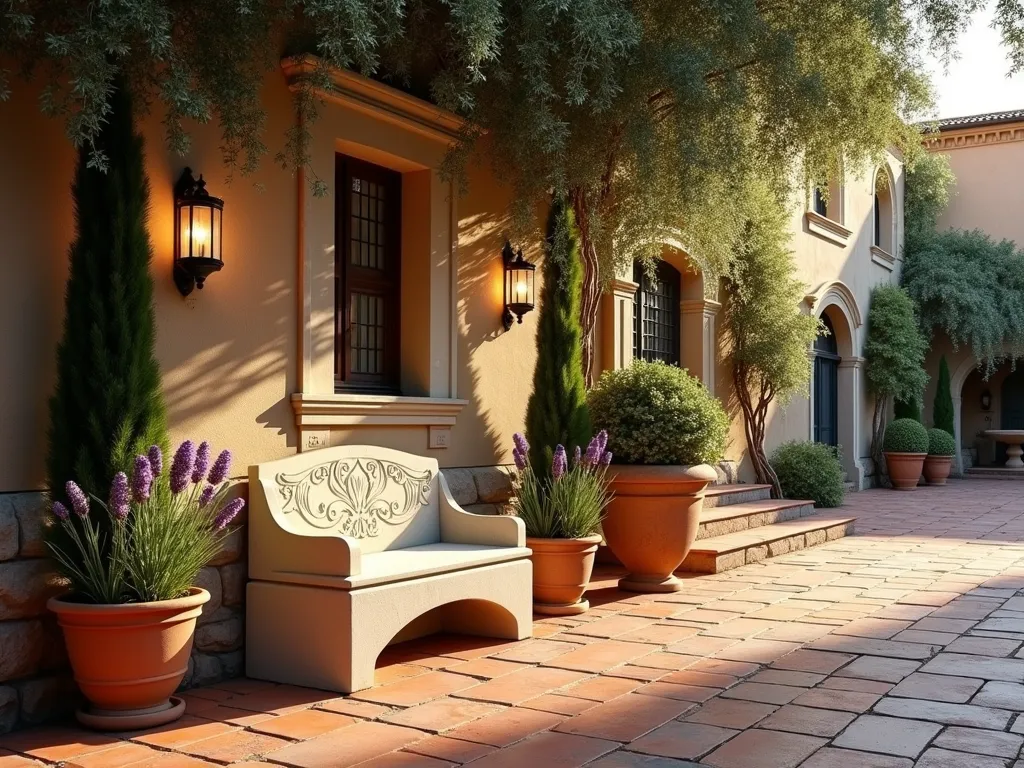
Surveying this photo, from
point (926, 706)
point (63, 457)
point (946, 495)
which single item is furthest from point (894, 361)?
point (63, 457)

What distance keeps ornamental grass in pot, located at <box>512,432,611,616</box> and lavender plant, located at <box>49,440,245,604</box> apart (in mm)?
2482

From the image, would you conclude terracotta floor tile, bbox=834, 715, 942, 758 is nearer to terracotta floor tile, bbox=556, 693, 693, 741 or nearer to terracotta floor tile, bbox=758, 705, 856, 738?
terracotta floor tile, bbox=758, 705, 856, 738

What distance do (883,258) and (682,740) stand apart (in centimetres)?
1573

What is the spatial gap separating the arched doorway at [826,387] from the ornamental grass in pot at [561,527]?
9611mm

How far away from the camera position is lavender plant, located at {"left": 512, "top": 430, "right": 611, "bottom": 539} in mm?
6430

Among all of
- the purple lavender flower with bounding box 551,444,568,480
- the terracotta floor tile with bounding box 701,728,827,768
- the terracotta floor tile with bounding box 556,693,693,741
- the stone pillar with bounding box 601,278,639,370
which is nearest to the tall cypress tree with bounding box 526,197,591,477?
the purple lavender flower with bounding box 551,444,568,480

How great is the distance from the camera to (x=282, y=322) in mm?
5477

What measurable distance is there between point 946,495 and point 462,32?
46.2 ft

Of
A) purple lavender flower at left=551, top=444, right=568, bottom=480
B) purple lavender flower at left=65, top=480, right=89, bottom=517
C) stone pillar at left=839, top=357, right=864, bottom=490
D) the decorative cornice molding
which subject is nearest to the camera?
purple lavender flower at left=65, top=480, right=89, bottom=517

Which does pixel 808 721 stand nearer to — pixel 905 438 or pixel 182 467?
pixel 182 467

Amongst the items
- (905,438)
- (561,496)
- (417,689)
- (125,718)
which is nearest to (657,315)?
(561,496)

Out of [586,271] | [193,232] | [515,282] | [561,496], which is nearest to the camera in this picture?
[193,232]

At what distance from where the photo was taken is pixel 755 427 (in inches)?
475

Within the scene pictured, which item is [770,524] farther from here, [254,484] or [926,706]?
[254,484]
